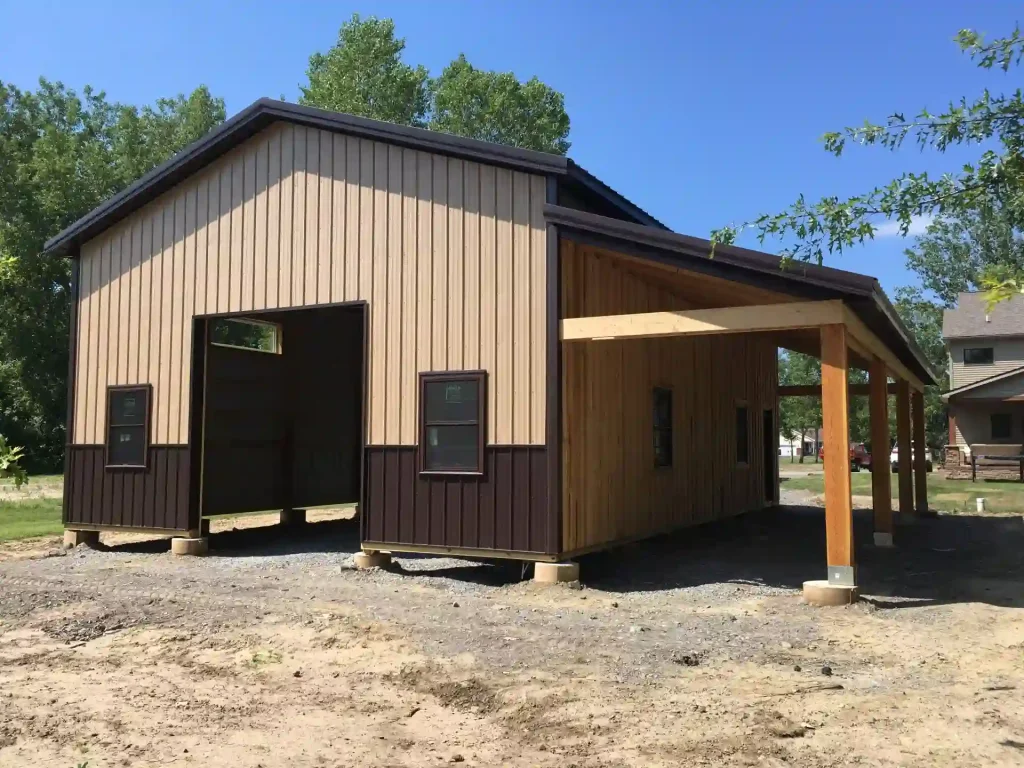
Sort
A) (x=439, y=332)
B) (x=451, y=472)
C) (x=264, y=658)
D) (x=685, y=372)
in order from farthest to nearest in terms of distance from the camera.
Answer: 1. (x=685, y=372)
2. (x=439, y=332)
3. (x=451, y=472)
4. (x=264, y=658)

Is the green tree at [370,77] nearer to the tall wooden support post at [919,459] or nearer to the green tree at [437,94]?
the green tree at [437,94]

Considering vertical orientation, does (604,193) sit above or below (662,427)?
above

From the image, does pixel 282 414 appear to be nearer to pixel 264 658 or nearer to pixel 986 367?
pixel 264 658

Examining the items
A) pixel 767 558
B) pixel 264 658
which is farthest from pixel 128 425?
pixel 767 558

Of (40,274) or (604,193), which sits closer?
(604,193)

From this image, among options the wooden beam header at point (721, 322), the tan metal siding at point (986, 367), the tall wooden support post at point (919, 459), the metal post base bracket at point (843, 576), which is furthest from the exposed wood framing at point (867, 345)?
the tan metal siding at point (986, 367)

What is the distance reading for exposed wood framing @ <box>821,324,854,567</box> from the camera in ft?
25.9

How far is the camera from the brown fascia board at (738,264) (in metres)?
7.73

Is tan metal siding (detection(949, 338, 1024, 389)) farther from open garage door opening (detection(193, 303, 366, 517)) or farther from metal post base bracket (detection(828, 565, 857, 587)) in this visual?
metal post base bracket (detection(828, 565, 857, 587))

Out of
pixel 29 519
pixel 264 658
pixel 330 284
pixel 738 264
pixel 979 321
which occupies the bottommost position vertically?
pixel 264 658

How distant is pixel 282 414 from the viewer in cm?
1497

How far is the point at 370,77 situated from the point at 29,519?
2909 centimetres

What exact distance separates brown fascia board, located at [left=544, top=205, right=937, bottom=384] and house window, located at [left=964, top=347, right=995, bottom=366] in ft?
105

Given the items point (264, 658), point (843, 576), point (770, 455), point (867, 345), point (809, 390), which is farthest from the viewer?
point (770, 455)
